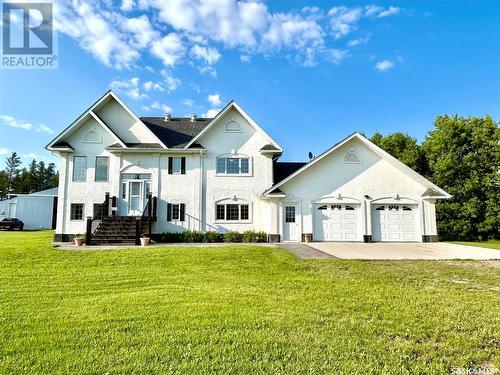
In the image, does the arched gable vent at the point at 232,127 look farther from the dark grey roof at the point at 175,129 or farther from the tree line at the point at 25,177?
the tree line at the point at 25,177

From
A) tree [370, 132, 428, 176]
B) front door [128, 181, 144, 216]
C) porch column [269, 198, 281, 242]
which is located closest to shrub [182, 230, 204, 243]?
front door [128, 181, 144, 216]

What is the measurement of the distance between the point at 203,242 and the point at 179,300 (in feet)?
37.4

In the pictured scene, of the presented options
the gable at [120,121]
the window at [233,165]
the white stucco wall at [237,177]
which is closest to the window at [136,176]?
the gable at [120,121]

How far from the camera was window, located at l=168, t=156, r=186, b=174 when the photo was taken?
1839 centimetres

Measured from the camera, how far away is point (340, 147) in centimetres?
1748

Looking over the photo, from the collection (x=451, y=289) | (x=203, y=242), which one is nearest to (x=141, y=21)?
(x=203, y=242)

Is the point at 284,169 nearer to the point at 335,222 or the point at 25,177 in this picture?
the point at 335,222

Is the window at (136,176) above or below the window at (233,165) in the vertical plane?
below

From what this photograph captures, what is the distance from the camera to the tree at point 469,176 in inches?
926

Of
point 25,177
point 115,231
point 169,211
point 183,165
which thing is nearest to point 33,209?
point 115,231

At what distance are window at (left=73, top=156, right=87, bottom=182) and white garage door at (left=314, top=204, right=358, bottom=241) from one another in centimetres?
1491

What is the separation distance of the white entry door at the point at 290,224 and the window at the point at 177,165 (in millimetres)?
7238

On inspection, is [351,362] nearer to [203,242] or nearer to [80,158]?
[203,242]

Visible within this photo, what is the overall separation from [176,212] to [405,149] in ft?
87.0
